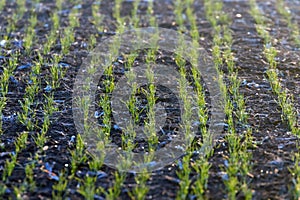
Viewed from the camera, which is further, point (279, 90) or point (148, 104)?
→ point (279, 90)

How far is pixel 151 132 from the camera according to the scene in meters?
3.52

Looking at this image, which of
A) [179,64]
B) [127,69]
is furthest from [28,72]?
[179,64]

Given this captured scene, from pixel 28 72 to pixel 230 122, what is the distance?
1.78 metres

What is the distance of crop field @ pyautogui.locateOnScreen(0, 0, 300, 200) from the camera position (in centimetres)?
305

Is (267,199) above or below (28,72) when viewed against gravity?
below

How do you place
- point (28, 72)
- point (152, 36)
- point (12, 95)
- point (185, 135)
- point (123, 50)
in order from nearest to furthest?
point (185, 135) → point (12, 95) → point (28, 72) → point (123, 50) → point (152, 36)

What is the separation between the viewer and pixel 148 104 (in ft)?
12.9

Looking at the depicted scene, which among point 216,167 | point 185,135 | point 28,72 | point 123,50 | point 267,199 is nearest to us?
point 267,199

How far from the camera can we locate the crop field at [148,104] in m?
3.05

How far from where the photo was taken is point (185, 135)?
11.5 feet

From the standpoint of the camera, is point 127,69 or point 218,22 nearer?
point 127,69

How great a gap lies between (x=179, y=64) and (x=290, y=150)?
5.05 feet

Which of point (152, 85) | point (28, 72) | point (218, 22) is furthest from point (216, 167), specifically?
point (218, 22)

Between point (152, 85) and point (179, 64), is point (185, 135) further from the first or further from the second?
point (179, 64)
